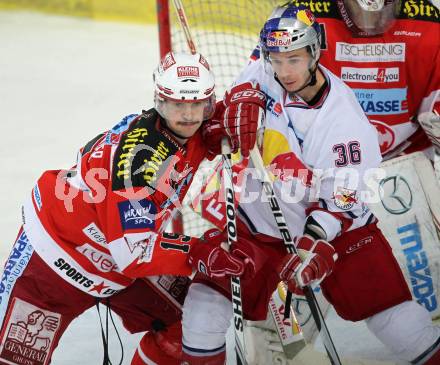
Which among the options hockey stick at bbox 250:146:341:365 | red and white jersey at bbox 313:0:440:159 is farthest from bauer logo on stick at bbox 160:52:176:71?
red and white jersey at bbox 313:0:440:159

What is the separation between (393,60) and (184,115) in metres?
0.96

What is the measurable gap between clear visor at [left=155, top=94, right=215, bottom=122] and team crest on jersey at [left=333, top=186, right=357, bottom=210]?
0.46 meters

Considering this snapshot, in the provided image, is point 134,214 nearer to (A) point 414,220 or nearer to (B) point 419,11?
(B) point 419,11

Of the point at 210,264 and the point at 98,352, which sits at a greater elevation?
the point at 210,264

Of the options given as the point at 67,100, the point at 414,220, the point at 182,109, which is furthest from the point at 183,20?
the point at 67,100

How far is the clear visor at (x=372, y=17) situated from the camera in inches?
128

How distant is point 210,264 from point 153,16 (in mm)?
4801

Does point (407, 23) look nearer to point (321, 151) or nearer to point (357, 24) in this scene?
point (357, 24)

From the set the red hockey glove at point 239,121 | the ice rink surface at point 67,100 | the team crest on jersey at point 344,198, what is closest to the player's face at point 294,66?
the red hockey glove at point 239,121

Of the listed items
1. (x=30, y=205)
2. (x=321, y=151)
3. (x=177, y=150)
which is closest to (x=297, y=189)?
(x=321, y=151)

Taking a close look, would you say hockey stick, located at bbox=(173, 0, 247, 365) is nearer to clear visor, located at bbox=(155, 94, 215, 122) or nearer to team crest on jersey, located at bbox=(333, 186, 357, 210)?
clear visor, located at bbox=(155, 94, 215, 122)

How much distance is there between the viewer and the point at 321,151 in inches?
112

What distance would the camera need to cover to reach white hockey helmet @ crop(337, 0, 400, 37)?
3203 mm

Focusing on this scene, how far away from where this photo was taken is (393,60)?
3371 millimetres
